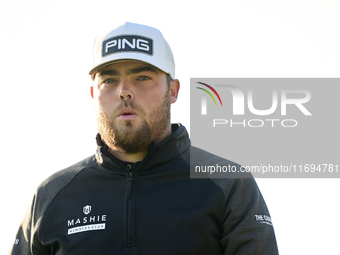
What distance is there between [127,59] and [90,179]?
37.5 inches

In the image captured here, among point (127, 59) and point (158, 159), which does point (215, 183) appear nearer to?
point (158, 159)

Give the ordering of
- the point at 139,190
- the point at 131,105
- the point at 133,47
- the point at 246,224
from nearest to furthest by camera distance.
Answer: the point at 246,224 → the point at 139,190 → the point at 131,105 → the point at 133,47

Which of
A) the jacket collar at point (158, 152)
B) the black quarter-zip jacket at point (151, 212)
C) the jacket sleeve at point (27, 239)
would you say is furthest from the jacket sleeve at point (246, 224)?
the jacket sleeve at point (27, 239)

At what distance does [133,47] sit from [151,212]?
127 cm

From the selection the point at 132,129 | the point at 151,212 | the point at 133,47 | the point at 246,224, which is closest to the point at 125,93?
the point at 132,129

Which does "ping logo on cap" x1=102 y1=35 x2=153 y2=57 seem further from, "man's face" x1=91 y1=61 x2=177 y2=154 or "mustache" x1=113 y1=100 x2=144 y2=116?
"mustache" x1=113 y1=100 x2=144 y2=116

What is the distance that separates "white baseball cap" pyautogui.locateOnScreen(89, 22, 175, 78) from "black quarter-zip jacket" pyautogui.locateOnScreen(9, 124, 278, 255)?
579 millimetres

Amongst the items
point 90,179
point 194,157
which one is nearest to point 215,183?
point 194,157

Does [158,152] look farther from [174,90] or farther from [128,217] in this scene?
[174,90]

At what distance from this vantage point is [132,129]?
4234 mm

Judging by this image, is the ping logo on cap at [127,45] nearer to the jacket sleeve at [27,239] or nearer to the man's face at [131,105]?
the man's face at [131,105]

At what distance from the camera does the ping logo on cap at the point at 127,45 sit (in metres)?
4.37

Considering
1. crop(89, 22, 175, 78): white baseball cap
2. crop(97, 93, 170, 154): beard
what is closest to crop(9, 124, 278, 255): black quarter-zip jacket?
crop(97, 93, 170, 154): beard

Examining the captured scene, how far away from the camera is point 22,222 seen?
4.56 m
